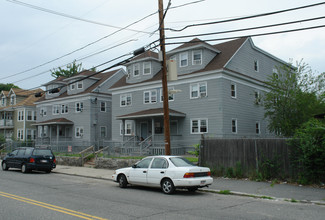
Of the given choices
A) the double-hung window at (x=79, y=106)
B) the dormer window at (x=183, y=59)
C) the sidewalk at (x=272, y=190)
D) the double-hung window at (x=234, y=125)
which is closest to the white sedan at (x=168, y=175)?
the sidewalk at (x=272, y=190)

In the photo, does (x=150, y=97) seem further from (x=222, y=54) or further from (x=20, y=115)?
(x=20, y=115)

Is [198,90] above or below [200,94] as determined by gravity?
above

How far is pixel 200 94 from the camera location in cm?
2602

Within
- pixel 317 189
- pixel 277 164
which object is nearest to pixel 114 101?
pixel 277 164

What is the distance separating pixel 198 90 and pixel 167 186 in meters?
15.6

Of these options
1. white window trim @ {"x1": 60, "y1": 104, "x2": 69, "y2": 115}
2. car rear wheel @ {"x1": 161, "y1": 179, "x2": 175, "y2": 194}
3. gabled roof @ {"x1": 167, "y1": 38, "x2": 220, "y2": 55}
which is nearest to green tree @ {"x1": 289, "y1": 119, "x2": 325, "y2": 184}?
car rear wheel @ {"x1": 161, "y1": 179, "x2": 175, "y2": 194}

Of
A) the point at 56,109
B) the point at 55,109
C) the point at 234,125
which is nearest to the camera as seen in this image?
the point at 234,125

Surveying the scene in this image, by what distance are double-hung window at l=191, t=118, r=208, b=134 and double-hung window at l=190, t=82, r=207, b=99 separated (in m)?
2.06

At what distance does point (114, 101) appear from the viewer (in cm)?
3319

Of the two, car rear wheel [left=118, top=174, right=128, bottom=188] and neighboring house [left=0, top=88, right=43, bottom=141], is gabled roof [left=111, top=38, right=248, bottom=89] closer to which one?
car rear wheel [left=118, top=174, right=128, bottom=188]

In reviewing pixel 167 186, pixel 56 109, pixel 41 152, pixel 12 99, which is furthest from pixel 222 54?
pixel 12 99

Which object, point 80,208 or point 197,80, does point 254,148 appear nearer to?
point 80,208

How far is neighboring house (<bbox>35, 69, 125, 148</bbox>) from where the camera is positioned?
36.6m

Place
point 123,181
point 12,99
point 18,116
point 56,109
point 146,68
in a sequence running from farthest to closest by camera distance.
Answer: point 12,99, point 18,116, point 56,109, point 146,68, point 123,181
